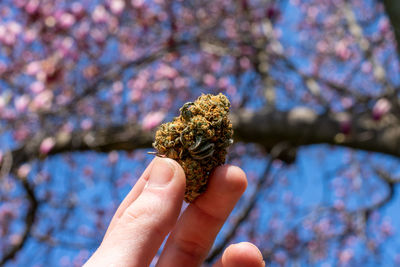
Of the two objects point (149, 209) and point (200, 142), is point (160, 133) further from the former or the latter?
point (149, 209)

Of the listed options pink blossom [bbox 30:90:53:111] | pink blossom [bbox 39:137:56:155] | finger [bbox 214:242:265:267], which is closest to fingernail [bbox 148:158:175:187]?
finger [bbox 214:242:265:267]

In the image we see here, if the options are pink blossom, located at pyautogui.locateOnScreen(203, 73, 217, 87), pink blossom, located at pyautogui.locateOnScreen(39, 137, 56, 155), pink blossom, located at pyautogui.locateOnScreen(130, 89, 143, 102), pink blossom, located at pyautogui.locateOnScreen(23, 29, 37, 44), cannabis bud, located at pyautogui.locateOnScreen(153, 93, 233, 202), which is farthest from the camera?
pink blossom, located at pyautogui.locateOnScreen(130, 89, 143, 102)

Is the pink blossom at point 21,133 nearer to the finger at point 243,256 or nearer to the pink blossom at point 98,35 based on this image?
the pink blossom at point 98,35

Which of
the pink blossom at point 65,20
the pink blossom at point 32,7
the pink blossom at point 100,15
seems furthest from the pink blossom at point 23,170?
the pink blossom at point 100,15

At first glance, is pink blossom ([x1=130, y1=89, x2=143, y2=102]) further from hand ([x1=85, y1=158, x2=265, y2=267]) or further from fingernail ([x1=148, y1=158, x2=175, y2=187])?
fingernail ([x1=148, y1=158, x2=175, y2=187])

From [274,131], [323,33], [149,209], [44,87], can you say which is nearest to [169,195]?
[149,209]

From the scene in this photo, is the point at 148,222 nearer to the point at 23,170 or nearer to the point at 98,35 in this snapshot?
the point at 23,170

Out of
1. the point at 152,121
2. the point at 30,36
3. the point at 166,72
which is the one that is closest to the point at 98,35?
the point at 30,36
